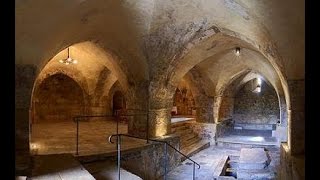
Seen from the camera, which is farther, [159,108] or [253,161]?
[253,161]

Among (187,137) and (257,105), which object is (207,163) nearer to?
(187,137)

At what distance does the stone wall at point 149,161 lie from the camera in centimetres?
743

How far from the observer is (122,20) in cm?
682

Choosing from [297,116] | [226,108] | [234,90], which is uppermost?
[234,90]

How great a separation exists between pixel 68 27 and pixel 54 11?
864 mm

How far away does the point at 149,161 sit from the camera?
806 cm

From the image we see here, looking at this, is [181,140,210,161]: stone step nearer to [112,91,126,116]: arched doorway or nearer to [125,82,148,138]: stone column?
[125,82,148,138]: stone column

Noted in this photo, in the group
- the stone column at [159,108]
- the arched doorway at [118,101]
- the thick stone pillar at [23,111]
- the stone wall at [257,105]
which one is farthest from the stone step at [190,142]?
the thick stone pillar at [23,111]

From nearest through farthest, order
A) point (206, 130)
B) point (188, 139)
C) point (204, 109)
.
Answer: point (188, 139) < point (206, 130) < point (204, 109)

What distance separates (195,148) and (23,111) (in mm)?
8185

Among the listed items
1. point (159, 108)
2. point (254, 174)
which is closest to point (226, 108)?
point (254, 174)

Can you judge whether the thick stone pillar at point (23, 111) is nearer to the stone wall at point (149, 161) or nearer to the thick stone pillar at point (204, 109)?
the stone wall at point (149, 161)
